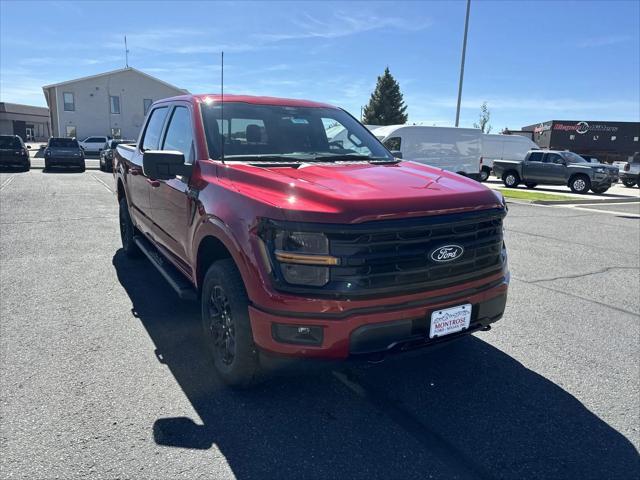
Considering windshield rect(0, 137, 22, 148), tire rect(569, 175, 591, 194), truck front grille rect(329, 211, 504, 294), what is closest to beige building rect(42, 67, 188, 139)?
windshield rect(0, 137, 22, 148)

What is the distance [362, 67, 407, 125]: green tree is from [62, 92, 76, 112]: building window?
29337 millimetres

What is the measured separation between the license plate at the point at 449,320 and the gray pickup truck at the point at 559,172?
20.7 m

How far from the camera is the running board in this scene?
3.65 metres

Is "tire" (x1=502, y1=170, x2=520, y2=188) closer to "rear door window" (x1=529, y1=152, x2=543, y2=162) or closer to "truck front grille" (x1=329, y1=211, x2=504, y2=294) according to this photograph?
"rear door window" (x1=529, y1=152, x2=543, y2=162)

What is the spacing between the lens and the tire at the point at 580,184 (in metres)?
20.5

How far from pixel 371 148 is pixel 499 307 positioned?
1859mm

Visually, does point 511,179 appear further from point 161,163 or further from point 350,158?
point 161,163

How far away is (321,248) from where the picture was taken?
8.16 ft

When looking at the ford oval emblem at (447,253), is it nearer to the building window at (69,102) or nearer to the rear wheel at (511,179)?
the rear wheel at (511,179)

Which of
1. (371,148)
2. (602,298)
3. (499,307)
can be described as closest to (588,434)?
(499,307)

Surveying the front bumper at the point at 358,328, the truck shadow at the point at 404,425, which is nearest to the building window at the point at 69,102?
the truck shadow at the point at 404,425

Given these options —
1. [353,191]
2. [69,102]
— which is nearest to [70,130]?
[69,102]

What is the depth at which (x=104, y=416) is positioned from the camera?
2812mm

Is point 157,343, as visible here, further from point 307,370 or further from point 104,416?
point 307,370
